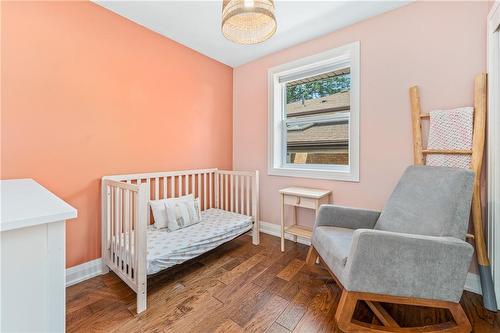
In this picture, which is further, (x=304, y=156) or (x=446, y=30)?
(x=304, y=156)

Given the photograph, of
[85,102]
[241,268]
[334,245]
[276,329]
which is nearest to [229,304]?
[276,329]

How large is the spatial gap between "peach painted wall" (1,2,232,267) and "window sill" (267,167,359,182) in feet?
3.75

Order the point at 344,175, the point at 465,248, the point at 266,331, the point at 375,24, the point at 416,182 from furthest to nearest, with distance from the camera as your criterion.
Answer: the point at 344,175 < the point at 375,24 < the point at 416,182 < the point at 266,331 < the point at 465,248

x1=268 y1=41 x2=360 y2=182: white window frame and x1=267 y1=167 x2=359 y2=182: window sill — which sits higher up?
x1=268 y1=41 x2=360 y2=182: white window frame

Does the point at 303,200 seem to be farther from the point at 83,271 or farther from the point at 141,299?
the point at 83,271

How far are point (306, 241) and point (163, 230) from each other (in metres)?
1.55

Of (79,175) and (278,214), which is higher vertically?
(79,175)

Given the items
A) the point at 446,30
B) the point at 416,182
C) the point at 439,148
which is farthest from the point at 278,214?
the point at 446,30

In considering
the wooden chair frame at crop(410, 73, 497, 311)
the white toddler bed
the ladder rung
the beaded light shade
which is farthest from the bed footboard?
the wooden chair frame at crop(410, 73, 497, 311)

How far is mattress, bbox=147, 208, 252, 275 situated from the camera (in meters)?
1.61

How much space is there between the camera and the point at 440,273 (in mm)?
1164

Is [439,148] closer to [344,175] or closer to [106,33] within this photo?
[344,175]

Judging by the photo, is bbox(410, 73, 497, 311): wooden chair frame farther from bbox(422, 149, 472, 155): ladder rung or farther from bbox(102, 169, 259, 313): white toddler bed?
bbox(102, 169, 259, 313): white toddler bed

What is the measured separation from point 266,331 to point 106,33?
2609 mm
